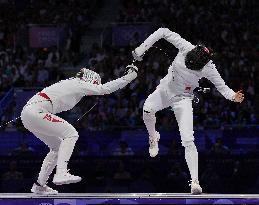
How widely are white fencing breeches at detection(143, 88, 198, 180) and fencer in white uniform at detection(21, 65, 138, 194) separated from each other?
0.60 meters

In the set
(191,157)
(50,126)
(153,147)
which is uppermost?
(50,126)

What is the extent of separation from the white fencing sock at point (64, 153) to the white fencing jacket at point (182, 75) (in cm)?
166

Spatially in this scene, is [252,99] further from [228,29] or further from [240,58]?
[228,29]

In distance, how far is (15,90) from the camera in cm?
1698

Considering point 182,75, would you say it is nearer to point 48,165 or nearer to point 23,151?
point 48,165

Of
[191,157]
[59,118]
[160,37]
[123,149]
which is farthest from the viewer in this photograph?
[123,149]

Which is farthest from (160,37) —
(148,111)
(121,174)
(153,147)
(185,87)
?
(121,174)

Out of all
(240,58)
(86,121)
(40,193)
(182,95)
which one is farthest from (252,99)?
(40,193)

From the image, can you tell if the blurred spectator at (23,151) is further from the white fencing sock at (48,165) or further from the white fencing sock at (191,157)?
the white fencing sock at (191,157)

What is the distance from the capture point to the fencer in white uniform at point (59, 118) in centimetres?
948

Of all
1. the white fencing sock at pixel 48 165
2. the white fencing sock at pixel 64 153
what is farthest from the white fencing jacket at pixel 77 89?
the white fencing sock at pixel 48 165

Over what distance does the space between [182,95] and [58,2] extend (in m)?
14.0

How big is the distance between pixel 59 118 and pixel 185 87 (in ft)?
6.24

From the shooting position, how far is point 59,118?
9617 mm
